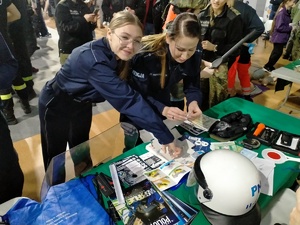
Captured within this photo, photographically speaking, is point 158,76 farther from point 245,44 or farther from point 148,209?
point 245,44

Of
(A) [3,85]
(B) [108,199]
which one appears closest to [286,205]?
(B) [108,199]

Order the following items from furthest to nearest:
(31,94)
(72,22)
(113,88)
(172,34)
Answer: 1. (31,94)
2. (72,22)
3. (172,34)
4. (113,88)

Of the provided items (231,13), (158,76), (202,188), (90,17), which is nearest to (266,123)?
(158,76)

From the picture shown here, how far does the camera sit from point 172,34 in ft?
4.43

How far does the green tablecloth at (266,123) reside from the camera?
3.51ft

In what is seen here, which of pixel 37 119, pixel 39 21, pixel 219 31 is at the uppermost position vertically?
pixel 219 31

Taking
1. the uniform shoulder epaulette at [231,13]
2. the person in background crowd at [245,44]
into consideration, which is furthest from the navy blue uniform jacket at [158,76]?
the person in background crowd at [245,44]

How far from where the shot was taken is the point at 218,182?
931mm

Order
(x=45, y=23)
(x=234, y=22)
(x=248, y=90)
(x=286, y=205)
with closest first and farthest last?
Answer: (x=286, y=205)
(x=234, y=22)
(x=248, y=90)
(x=45, y=23)

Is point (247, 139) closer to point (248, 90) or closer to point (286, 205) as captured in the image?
point (286, 205)

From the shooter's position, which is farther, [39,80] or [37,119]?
[39,80]

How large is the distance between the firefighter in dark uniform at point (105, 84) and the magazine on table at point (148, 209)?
0.89 feet

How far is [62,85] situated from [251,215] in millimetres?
1087

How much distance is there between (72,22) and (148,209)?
2.01 metres
